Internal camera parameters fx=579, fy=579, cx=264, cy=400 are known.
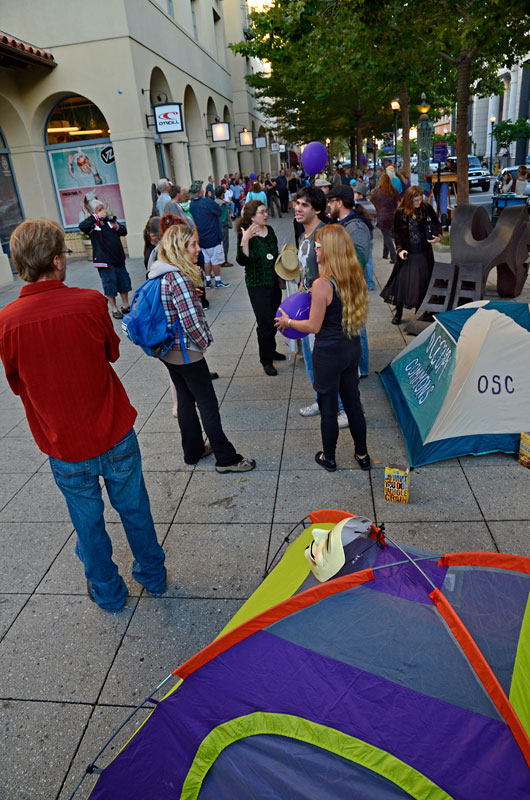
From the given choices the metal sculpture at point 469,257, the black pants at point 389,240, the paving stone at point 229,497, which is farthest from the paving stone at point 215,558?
the black pants at point 389,240

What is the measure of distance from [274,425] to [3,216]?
13664 millimetres

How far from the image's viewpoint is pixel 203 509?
4488mm

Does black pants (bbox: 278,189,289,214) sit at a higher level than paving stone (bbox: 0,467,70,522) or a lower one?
higher

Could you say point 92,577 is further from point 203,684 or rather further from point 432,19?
point 432,19

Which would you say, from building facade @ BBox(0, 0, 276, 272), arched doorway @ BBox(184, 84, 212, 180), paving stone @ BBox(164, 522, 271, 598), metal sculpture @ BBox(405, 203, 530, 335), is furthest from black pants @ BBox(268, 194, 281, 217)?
paving stone @ BBox(164, 522, 271, 598)

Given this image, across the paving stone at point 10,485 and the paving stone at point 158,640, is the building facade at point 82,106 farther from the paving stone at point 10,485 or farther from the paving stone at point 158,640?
the paving stone at point 158,640

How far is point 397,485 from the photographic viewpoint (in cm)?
426

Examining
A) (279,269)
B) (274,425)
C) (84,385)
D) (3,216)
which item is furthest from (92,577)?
(3,216)

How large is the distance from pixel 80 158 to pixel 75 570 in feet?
51.6

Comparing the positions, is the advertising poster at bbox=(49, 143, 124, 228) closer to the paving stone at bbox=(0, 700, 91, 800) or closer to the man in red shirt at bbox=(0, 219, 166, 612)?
the man in red shirt at bbox=(0, 219, 166, 612)

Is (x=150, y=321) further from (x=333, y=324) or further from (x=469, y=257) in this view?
(x=469, y=257)

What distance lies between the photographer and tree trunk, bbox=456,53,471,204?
39.4 ft

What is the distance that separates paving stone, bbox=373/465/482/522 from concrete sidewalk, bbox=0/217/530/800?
0.01 m

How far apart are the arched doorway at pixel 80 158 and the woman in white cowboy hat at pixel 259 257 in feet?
38.8
